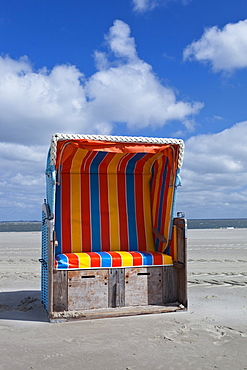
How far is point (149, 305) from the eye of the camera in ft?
21.0

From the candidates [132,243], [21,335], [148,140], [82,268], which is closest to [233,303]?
[132,243]

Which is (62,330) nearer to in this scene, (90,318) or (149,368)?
(90,318)

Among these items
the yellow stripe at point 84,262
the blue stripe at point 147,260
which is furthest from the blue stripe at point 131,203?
the yellow stripe at point 84,262

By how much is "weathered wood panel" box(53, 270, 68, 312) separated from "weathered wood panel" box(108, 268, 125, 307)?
2.19ft

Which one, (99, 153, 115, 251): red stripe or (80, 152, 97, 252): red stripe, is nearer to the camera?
(80, 152, 97, 252): red stripe

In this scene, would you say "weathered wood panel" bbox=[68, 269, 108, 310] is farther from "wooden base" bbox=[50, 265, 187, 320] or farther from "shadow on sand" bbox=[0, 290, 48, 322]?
"shadow on sand" bbox=[0, 290, 48, 322]

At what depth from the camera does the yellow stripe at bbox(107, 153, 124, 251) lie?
24.4 feet

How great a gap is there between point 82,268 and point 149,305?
1206mm

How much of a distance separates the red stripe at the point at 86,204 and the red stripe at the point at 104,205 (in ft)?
0.76

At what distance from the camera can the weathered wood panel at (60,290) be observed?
598cm

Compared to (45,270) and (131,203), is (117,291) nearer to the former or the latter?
(45,270)

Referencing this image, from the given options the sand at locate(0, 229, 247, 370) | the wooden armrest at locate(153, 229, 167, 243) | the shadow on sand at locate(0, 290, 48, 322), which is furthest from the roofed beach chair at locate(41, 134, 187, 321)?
the sand at locate(0, 229, 247, 370)

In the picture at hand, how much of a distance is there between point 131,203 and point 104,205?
50 centimetres

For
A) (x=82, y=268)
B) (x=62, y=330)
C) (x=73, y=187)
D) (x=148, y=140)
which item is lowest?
(x=62, y=330)
